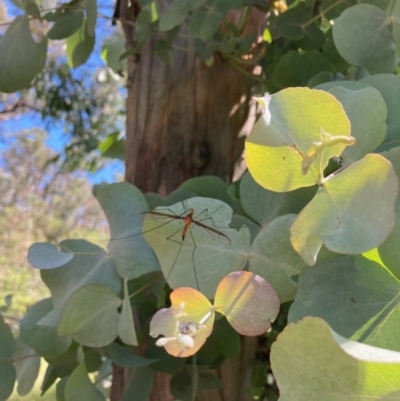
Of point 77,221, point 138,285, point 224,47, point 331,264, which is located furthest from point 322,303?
point 77,221

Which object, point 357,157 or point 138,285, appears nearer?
point 357,157

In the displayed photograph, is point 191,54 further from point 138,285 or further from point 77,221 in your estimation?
point 77,221

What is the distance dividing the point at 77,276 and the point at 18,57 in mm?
212

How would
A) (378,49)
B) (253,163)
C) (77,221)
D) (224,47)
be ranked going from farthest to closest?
1. (77,221)
2. (224,47)
3. (378,49)
4. (253,163)

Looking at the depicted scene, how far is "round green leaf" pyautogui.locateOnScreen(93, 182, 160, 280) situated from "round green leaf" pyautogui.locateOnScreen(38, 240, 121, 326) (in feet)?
0.04

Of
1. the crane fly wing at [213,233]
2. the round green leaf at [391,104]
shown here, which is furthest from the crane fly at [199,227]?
the round green leaf at [391,104]

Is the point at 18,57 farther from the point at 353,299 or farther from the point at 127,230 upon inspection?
the point at 353,299

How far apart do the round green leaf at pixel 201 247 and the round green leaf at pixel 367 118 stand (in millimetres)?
72

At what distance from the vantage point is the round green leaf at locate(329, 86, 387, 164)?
214 mm

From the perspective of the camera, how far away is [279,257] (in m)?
0.23

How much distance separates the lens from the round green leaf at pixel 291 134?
0.55 feet

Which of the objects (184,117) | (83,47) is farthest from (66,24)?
(184,117)

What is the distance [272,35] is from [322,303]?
384 mm

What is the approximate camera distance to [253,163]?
188 mm
